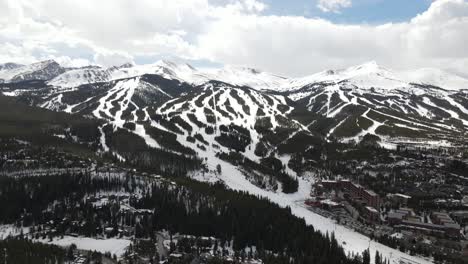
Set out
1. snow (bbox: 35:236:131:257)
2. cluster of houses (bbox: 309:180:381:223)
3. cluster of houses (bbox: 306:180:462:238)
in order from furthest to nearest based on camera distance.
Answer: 1. cluster of houses (bbox: 309:180:381:223)
2. cluster of houses (bbox: 306:180:462:238)
3. snow (bbox: 35:236:131:257)

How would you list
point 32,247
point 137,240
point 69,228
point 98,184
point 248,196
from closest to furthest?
point 32,247, point 137,240, point 69,228, point 248,196, point 98,184

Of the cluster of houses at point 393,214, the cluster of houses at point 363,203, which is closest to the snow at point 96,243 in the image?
the cluster of houses at point 393,214

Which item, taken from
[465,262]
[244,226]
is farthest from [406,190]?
[244,226]

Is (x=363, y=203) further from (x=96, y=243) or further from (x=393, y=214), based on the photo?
(x=96, y=243)

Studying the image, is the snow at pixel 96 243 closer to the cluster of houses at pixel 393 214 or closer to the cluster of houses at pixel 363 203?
the cluster of houses at pixel 393 214

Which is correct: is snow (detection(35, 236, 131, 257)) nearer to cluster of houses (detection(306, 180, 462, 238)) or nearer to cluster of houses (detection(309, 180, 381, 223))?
cluster of houses (detection(306, 180, 462, 238))

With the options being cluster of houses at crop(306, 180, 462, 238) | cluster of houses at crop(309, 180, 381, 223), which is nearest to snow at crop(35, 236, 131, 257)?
cluster of houses at crop(306, 180, 462, 238)

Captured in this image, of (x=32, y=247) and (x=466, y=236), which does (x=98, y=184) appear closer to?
(x=32, y=247)

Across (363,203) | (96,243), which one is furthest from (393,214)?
(96,243)
